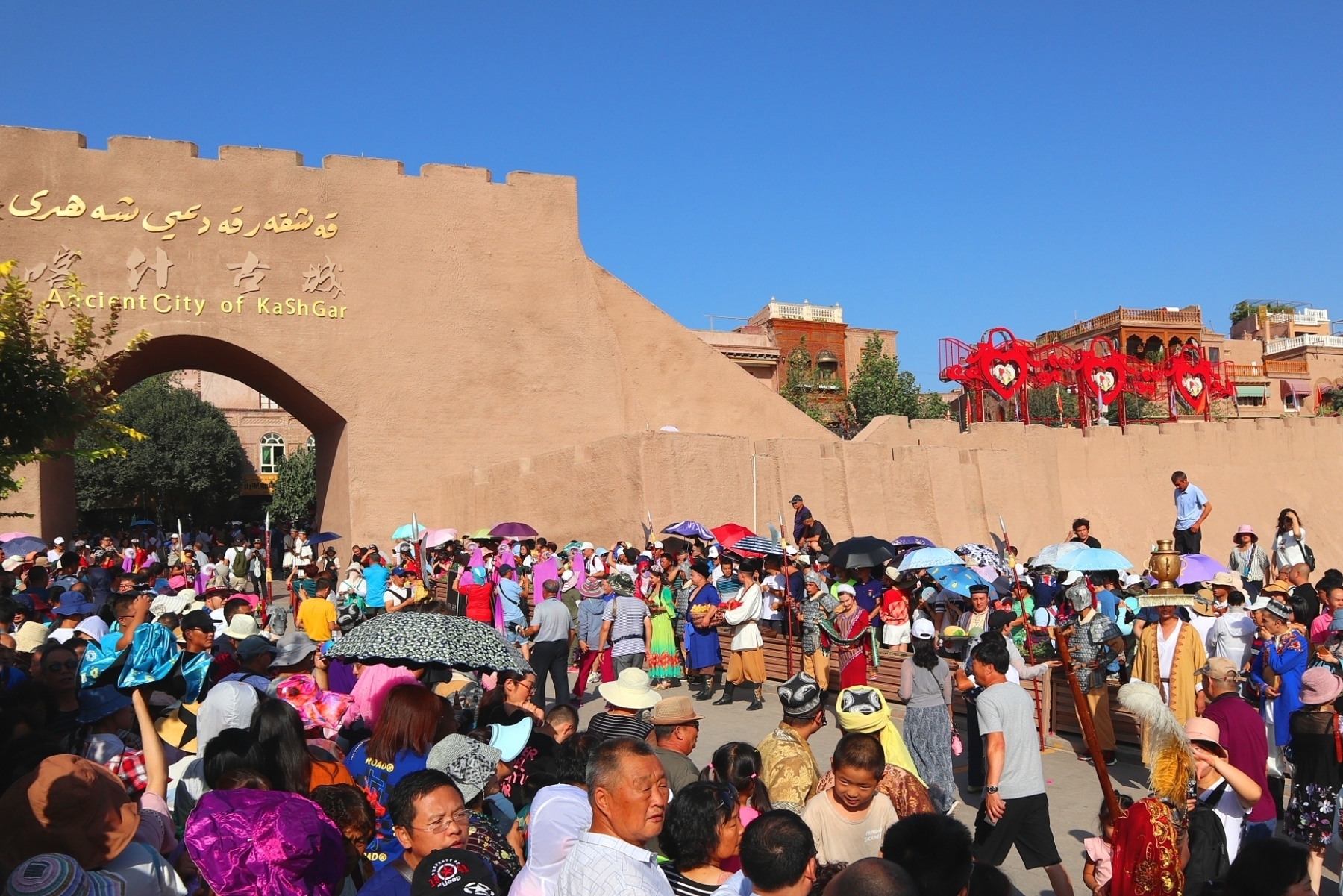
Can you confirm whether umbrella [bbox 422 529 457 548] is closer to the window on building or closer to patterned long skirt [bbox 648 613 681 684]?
patterned long skirt [bbox 648 613 681 684]

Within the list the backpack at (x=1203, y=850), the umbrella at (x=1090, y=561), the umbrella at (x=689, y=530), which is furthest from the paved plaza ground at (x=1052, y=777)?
the umbrella at (x=689, y=530)

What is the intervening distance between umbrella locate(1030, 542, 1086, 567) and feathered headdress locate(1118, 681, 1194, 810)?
5.88 meters

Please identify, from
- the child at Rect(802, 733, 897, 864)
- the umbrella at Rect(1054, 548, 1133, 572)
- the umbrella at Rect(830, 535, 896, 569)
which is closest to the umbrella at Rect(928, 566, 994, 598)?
the umbrella at Rect(830, 535, 896, 569)

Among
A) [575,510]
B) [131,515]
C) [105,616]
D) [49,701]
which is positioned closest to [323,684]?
[49,701]

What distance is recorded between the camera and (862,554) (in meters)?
11.8

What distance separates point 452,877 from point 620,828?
1.74 ft

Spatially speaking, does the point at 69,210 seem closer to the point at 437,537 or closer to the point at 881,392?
the point at 437,537

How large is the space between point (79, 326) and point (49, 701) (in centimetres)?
954

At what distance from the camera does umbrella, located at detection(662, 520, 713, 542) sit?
17969 mm

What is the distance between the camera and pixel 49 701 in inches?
213

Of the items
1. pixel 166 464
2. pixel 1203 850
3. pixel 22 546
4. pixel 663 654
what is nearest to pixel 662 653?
pixel 663 654

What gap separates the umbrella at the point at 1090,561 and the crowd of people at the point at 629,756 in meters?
0.34

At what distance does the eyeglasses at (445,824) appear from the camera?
388 cm

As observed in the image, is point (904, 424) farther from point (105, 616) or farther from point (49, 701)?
point (49, 701)
